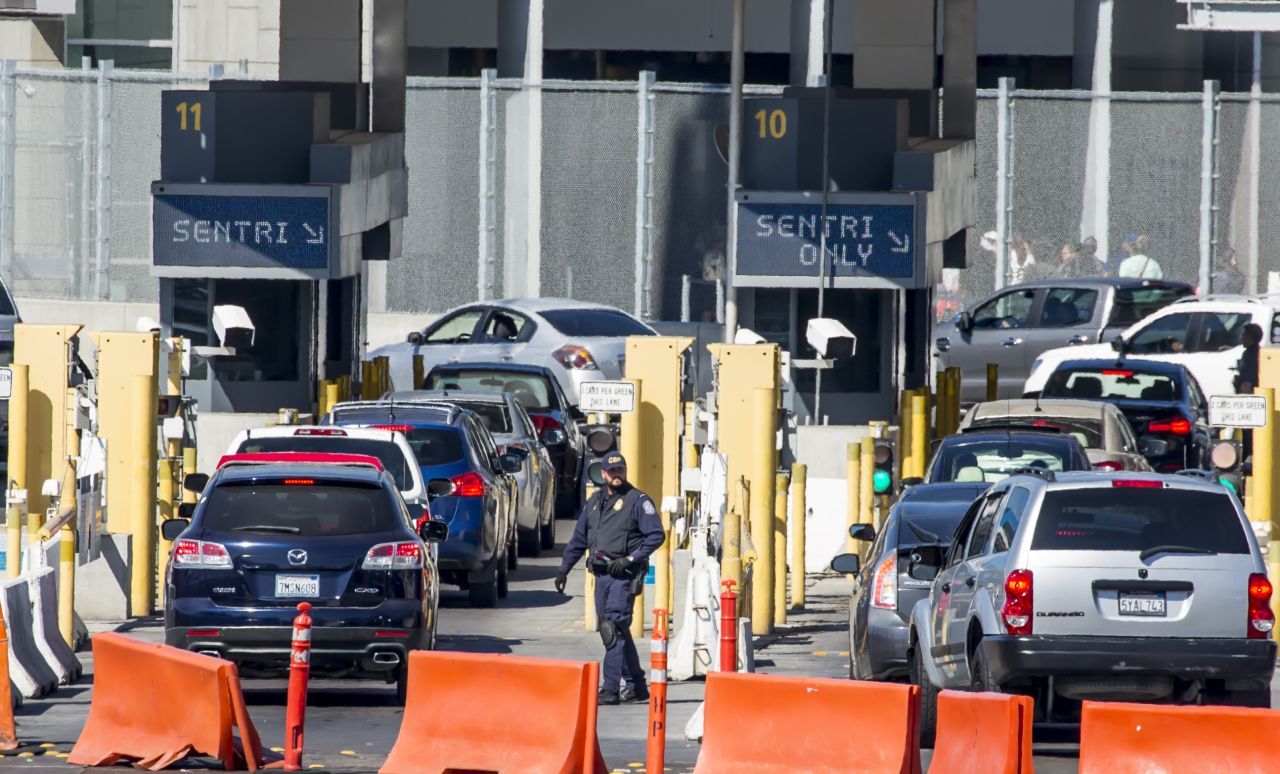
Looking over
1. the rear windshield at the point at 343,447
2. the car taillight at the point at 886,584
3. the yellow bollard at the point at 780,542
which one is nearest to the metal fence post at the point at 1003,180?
the yellow bollard at the point at 780,542

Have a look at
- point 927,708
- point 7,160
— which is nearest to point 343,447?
point 927,708

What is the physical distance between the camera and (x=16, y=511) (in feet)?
58.5

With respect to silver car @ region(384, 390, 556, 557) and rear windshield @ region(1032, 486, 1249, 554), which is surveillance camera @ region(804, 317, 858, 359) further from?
rear windshield @ region(1032, 486, 1249, 554)

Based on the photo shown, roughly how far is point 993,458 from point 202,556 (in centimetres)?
755

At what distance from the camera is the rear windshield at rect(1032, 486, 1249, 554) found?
13758mm

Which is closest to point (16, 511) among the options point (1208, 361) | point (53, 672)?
point (53, 672)

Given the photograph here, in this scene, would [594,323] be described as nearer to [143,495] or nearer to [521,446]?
[521,446]

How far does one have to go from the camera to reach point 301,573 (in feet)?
51.4

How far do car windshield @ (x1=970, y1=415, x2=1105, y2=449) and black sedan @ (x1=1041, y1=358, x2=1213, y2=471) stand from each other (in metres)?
2.67

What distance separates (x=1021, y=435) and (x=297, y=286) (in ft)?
31.3

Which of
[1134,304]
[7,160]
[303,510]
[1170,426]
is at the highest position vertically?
[7,160]

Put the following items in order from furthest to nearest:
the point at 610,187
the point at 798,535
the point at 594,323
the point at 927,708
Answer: the point at 610,187
the point at 594,323
the point at 798,535
the point at 927,708

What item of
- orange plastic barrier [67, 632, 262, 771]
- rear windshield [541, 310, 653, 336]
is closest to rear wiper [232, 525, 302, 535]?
orange plastic barrier [67, 632, 262, 771]

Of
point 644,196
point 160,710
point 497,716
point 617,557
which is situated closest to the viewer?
point 497,716
